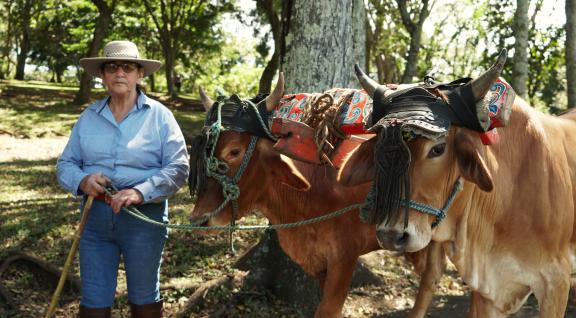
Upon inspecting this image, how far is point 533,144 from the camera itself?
3410 millimetres

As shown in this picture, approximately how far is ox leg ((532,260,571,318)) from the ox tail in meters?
2.10

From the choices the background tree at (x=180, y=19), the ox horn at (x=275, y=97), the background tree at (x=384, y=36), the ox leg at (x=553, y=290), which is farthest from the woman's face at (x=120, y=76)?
the background tree at (x=180, y=19)

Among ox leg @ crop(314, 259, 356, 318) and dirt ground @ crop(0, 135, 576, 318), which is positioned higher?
ox leg @ crop(314, 259, 356, 318)

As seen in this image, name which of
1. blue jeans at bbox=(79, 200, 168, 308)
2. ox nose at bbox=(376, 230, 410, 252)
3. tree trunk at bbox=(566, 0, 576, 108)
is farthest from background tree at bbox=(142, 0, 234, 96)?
ox nose at bbox=(376, 230, 410, 252)

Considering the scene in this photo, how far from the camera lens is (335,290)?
3.86 metres

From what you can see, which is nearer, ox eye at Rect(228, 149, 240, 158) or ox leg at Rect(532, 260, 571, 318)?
ox leg at Rect(532, 260, 571, 318)

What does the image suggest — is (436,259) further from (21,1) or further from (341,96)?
(21,1)

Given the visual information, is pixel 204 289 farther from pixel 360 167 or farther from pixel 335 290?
pixel 360 167

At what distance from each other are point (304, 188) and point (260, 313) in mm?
1821

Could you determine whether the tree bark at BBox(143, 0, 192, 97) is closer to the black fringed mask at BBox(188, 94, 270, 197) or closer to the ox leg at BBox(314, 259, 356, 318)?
the black fringed mask at BBox(188, 94, 270, 197)

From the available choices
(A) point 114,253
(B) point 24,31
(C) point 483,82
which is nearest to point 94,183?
(A) point 114,253

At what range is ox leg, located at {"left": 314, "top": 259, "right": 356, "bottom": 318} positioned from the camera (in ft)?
12.7

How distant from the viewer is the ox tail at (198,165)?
368 centimetres

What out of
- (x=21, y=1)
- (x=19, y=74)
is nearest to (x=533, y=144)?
(x=21, y=1)
